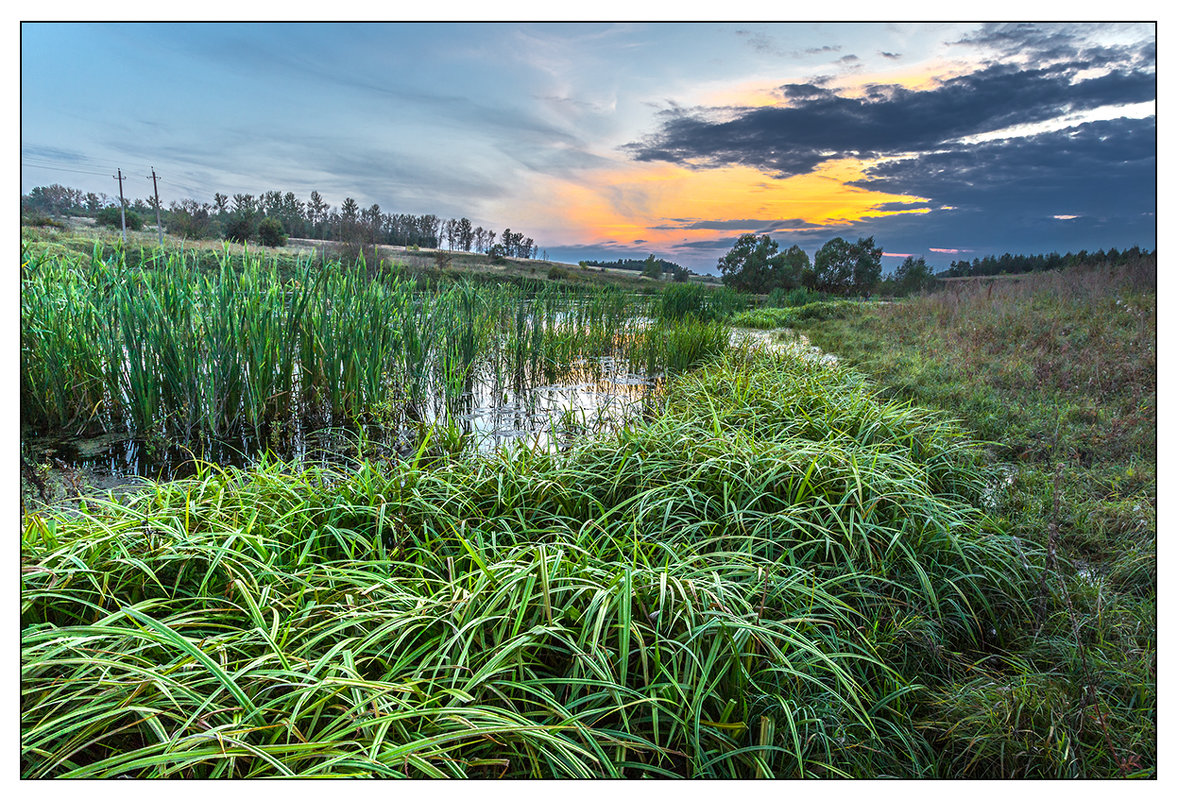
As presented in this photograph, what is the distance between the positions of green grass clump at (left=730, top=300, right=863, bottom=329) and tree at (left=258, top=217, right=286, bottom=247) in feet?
28.1

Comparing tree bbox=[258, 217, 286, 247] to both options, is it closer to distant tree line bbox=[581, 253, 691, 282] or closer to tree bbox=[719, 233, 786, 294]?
distant tree line bbox=[581, 253, 691, 282]

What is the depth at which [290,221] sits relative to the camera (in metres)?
5.91

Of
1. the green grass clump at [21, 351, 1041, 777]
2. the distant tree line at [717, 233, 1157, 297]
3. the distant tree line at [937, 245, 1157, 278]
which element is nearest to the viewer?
the green grass clump at [21, 351, 1041, 777]

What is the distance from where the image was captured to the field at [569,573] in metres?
1.12

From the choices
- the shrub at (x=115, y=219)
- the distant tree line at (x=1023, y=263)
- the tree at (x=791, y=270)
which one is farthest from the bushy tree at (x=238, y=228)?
the tree at (x=791, y=270)

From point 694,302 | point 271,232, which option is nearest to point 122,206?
point 271,232

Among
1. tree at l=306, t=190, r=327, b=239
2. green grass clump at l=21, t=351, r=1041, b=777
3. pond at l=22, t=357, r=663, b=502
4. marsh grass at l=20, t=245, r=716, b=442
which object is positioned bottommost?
pond at l=22, t=357, r=663, b=502

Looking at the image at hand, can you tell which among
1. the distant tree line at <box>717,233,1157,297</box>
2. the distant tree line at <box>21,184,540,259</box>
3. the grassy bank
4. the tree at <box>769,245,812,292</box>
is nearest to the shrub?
the distant tree line at <box>21,184,540,259</box>

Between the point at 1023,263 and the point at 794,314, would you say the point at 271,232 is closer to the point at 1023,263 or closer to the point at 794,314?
the point at 1023,263

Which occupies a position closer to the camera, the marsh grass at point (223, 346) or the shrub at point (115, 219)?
the shrub at point (115, 219)

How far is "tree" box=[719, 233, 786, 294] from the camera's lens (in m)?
11.9

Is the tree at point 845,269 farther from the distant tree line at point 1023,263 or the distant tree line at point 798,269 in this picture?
the distant tree line at point 1023,263

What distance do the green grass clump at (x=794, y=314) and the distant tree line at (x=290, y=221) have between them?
6.78m
